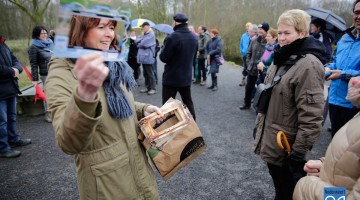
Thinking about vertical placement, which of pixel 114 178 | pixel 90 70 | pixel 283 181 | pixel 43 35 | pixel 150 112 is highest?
pixel 90 70

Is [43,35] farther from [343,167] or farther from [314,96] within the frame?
[343,167]

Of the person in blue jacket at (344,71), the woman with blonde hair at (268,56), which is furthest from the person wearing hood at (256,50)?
the person in blue jacket at (344,71)

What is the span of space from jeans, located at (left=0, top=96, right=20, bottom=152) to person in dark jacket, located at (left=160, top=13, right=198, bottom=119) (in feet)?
7.80

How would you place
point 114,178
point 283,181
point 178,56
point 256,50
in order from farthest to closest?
point 256,50 < point 178,56 < point 283,181 < point 114,178

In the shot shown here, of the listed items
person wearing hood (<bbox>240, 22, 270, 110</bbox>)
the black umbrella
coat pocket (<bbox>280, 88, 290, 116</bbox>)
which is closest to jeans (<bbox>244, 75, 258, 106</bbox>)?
person wearing hood (<bbox>240, 22, 270, 110</bbox>)

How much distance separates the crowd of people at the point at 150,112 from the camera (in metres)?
0.96

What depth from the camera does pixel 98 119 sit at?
0.92 metres

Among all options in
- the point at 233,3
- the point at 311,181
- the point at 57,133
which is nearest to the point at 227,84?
the point at 311,181

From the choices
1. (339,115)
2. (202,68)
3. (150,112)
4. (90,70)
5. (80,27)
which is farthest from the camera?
(202,68)

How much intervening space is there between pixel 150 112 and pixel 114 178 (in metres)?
0.46

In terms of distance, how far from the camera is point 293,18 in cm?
197

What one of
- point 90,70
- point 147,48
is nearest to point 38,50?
point 147,48

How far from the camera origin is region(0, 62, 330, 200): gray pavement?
294cm

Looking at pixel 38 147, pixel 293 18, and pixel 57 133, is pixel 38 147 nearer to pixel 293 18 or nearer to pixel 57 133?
pixel 57 133
